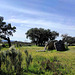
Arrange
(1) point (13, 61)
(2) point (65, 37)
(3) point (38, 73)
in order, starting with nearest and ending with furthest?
(1) point (13, 61), (3) point (38, 73), (2) point (65, 37)

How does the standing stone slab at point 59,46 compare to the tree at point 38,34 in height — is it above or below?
below

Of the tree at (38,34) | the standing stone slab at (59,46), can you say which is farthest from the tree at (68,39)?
the standing stone slab at (59,46)

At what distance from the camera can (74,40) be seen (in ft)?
161

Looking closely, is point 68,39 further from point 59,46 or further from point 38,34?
point 59,46

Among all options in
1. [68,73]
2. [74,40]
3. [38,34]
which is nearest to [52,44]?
[68,73]

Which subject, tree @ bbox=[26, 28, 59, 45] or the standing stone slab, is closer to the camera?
the standing stone slab

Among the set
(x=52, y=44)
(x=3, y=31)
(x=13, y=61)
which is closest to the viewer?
(x=13, y=61)

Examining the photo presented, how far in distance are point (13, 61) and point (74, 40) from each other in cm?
4758

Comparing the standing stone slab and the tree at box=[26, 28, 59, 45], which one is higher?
the tree at box=[26, 28, 59, 45]

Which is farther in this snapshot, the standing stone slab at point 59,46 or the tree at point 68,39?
the tree at point 68,39

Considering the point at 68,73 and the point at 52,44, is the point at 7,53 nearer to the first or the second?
the point at 68,73

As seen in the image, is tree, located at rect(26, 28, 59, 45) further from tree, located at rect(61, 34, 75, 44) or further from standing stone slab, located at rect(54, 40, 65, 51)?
standing stone slab, located at rect(54, 40, 65, 51)

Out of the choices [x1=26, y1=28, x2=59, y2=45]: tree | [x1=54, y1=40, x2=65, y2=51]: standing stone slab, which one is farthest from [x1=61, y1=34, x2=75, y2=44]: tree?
[x1=54, y1=40, x2=65, y2=51]: standing stone slab

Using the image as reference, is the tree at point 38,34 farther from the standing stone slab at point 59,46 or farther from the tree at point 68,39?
the standing stone slab at point 59,46
